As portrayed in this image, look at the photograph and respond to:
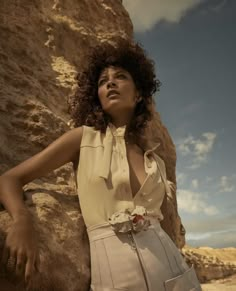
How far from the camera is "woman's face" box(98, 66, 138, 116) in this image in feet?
7.95

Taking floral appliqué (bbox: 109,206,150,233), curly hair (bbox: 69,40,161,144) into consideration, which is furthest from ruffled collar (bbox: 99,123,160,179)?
floral appliqué (bbox: 109,206,150,233)

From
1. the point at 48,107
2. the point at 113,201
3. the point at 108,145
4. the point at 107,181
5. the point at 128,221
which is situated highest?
the point at 48,107

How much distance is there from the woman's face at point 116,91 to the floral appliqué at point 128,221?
860mm

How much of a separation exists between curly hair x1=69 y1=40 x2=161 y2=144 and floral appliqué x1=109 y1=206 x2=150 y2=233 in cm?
79

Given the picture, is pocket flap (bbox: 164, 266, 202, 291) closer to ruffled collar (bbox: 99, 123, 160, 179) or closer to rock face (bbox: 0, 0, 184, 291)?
rock face (bbox: 0, 0, 184, 291)

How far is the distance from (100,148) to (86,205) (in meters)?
0.38

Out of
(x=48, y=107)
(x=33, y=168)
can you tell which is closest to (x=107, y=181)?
(x=33, y=168)

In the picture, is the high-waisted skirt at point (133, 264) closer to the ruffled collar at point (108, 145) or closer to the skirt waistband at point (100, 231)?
the skirt waistband at point (100, 231)

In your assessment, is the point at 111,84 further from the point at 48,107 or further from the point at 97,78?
the point at 48,107

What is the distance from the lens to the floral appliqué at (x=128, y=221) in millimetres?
1802

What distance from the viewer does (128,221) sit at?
181 cm

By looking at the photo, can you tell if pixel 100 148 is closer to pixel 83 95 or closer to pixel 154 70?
pixel 83 95

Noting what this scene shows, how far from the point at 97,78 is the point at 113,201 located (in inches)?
48.8

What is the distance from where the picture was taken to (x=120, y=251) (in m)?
1.80
